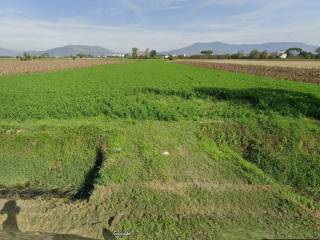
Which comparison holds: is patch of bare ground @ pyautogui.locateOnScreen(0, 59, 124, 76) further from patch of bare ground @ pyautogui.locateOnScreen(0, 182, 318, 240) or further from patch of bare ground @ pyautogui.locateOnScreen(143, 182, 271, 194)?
patch of bare ground @ pyautogui.locateOnScreen(143, 182, 271, 194)

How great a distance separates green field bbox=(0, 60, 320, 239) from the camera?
7.88m

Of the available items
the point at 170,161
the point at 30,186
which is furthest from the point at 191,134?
the point at 30,186

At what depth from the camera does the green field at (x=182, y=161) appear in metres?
7.88

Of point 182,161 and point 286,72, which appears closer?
point 182,161

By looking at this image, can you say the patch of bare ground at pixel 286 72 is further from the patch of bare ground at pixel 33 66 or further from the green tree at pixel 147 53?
the green tree at pixel 147 53

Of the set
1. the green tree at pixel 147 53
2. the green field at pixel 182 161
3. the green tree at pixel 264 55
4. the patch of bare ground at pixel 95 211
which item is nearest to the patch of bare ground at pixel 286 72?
the green field at pixel 182 161

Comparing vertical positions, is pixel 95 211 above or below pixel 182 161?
below

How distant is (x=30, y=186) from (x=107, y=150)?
249cm

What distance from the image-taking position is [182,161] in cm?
1043

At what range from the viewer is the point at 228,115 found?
14570 mm

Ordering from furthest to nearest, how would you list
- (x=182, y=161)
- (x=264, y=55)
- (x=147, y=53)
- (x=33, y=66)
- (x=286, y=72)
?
1. (x=147, y=53)
2. (x=264, y=55)
3. (x=33, y=66)
4. (x=286, y=72)
5. (x=182, y=161)

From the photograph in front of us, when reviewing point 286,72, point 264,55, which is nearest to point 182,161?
point 286,72

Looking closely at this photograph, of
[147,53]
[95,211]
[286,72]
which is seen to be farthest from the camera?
[147,53]

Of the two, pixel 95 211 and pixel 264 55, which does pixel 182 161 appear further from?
pixel 264 55
